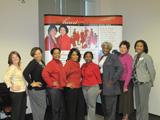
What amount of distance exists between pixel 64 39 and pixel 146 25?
1.99 meters

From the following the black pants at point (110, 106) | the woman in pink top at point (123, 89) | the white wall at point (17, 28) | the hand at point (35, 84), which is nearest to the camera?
the hand at point (35, 84)

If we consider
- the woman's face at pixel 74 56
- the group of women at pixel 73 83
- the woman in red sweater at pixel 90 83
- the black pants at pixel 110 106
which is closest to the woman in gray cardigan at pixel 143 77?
the group of women at pixel 73 83

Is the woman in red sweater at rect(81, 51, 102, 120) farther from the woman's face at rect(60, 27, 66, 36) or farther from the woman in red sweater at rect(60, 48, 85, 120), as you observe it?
the woman's face at rect(60, 27, 66, 36)

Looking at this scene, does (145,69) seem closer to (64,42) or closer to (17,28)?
(64,42)

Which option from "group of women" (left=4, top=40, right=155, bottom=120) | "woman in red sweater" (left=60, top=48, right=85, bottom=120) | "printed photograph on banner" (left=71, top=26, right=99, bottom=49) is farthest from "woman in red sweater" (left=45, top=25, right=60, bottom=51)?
"woman in red sweater" (left=60, top=48, right=85, bottom=120)

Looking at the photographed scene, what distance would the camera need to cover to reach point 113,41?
405cm

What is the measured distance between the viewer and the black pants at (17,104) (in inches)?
112

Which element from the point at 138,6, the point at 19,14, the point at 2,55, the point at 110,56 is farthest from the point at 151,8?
the point at 2,55

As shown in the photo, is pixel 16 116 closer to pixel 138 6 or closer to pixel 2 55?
pixel 2 55

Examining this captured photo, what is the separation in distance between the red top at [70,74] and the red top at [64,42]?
977 mm

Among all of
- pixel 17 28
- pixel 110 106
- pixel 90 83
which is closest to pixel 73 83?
pixel 90 83

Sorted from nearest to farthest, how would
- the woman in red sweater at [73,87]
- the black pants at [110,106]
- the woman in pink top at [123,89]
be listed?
the woman in red sweater at [73,87] → the black pants at [110,106] → the woman in pink top at [123,89]

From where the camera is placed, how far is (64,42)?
12.8 ft

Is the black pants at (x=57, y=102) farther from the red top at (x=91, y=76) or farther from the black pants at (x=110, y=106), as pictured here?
the black pants at (x=110, y=106)
